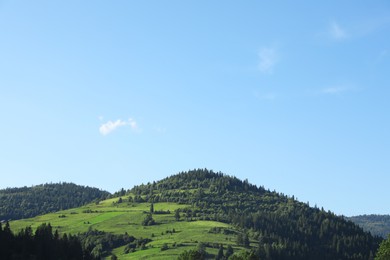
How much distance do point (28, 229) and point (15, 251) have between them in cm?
2956

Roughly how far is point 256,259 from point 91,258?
181ft

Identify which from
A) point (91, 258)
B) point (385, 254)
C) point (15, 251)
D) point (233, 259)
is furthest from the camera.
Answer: point (91, 258)

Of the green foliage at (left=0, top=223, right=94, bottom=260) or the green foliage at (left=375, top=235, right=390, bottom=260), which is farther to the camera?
the green foliage at (left=375, top=235, right=390, bottom=260)

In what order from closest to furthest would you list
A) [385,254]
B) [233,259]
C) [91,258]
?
[385,254], [233,259], [91,258]

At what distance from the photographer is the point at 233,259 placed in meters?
152

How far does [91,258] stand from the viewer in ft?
543

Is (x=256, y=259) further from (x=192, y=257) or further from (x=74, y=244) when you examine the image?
(x=74, y=244)

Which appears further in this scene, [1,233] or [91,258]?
[91,258]

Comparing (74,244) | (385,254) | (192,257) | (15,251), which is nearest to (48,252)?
(15,251)

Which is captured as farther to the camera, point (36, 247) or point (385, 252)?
point (385, 252)

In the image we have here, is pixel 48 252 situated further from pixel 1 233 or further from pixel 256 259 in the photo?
pixel 256 259

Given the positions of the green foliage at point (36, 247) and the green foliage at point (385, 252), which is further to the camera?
the green foliage at point (385, 252)

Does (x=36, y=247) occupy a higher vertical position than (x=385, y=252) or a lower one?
lower

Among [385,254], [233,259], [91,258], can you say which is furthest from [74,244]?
[385,254]
